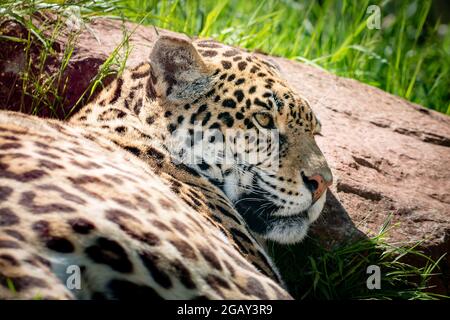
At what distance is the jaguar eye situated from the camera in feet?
17.2

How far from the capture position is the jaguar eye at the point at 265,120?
5.23 metres

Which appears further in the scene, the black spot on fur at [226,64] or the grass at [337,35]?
the grass at [337,35]

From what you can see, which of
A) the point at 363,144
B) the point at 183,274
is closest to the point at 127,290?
the point at 183,274

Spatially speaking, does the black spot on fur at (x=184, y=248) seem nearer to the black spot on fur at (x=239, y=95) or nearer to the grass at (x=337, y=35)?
the black spot on fur at (x=239, y=95)

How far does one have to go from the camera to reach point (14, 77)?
643 centimetres

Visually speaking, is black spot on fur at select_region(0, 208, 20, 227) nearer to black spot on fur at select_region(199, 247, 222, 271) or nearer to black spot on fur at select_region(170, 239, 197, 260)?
black spot on fur at select_region(170, 239, 197, 260)

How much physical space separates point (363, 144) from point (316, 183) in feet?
5.71

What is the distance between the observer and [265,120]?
17.2ft

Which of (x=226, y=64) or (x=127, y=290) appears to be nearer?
(x=127, y=290)

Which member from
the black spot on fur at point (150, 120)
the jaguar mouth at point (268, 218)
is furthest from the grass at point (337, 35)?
the jaguar mouth at point (268, 218)

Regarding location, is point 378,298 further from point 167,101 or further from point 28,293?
point 28,293

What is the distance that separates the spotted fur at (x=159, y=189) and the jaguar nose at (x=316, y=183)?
0.02 m

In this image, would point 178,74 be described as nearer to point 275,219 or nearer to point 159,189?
point 275,219

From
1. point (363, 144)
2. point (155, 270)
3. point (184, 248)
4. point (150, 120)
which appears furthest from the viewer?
point (363, 144)
